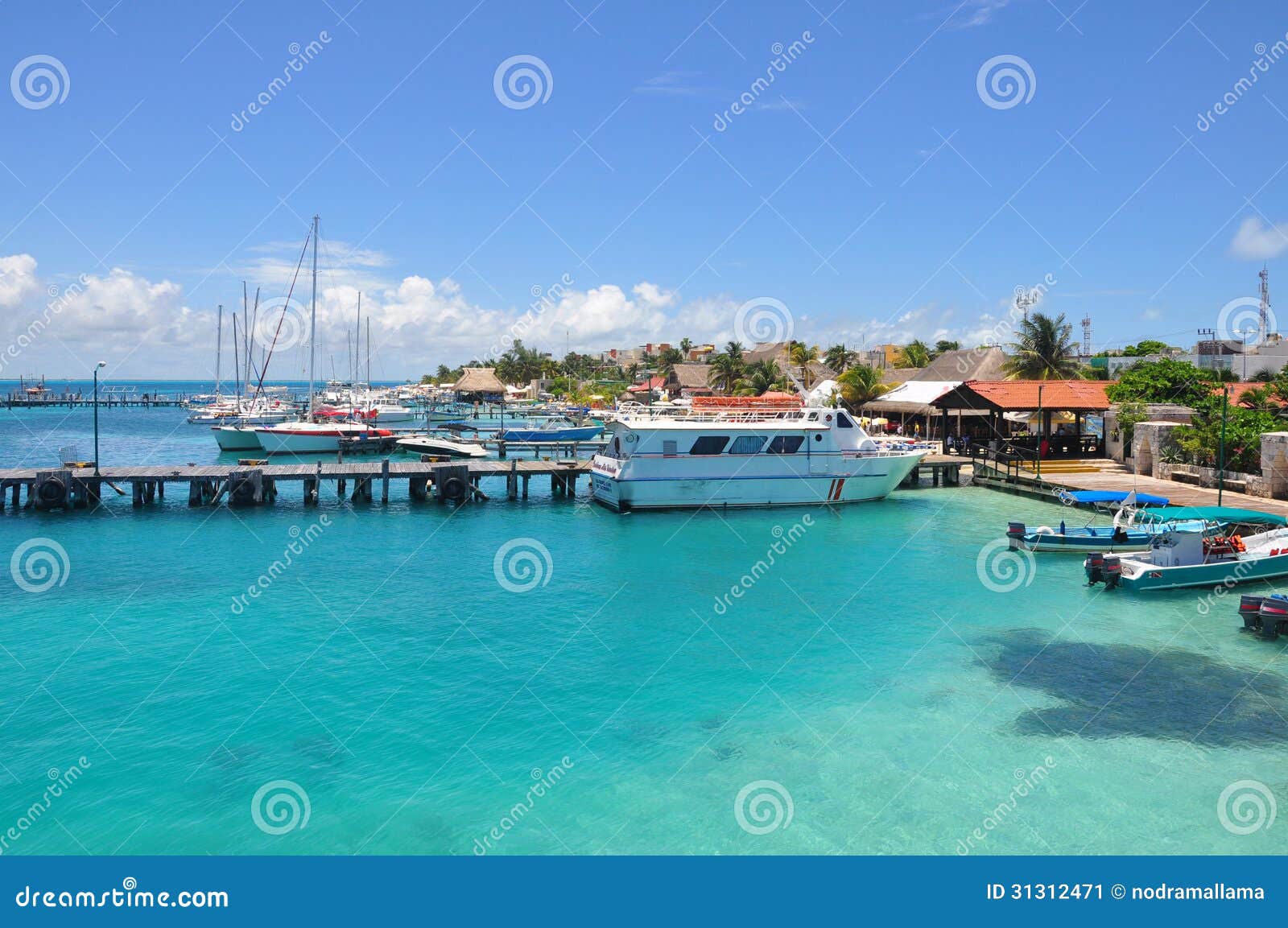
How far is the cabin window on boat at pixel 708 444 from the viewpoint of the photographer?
120ft

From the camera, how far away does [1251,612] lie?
1902 cm

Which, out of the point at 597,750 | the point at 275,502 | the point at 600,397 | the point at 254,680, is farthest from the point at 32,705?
the point at 600,397

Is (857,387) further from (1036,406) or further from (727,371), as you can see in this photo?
(727,371)

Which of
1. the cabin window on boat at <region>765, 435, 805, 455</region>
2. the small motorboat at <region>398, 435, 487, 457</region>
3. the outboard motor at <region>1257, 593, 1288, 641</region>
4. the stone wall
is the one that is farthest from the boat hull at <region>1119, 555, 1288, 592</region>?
the small motorboat at <region>398, 435, 487, 457</region>

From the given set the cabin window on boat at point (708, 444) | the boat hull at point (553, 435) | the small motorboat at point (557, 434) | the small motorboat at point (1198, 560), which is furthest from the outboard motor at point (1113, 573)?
the boat hull at point (553, 435)

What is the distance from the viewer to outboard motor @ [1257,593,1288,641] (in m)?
18.4

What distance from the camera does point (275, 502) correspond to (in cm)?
3919

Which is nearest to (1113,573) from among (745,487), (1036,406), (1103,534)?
(1103,534)

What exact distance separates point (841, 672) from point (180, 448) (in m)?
67.1

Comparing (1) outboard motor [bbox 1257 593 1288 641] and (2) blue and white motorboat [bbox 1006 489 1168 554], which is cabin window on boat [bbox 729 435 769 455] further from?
(1) outboard motor [bbox 1257 593 1288 641]

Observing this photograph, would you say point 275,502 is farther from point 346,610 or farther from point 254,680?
point 254,680

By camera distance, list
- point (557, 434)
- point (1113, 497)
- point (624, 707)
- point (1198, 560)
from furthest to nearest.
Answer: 1. point (557, 434)
2. point (1113, 497)
3. point (1198, 560)
4. point (624, 707)

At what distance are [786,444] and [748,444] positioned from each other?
1.66 metres

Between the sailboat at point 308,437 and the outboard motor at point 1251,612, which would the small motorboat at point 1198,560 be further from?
the sailboat at point 308,437
